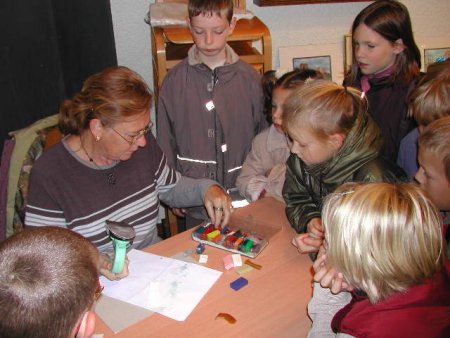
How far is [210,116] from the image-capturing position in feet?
6.95

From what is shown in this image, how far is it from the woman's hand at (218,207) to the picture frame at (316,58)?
4.65ft

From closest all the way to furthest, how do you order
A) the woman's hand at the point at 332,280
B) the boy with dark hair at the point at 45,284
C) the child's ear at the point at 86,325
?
the boy with dark hair at the point at 45,284 < the child's ear at the point at 86,325 < the woman's hand at the point at 332,280

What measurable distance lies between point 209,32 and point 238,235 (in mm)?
991

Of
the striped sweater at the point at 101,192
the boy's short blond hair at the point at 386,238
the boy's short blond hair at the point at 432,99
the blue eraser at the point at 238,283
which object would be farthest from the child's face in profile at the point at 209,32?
the boy's short blond hair at the point at 386,238

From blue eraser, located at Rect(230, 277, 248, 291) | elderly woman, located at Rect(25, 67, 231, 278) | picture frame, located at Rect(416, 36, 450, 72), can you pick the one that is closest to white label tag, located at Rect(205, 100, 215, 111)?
elderly woman, located at Rect(25, 67, 231, 278)

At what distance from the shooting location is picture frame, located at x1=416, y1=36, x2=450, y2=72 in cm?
300

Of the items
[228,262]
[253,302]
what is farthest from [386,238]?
[228,262]

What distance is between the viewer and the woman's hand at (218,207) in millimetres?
1560

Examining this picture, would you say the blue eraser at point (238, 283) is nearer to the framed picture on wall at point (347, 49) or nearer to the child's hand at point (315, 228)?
the child's hand at point (315, 228)

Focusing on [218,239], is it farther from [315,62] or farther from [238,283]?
[315,62]

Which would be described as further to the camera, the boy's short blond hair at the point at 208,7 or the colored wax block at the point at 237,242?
the boy's short blond hair at the point at 208,7

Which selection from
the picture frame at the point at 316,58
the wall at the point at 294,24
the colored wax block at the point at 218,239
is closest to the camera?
the colored wax block at the point at 218,239

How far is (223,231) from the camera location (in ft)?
5.00

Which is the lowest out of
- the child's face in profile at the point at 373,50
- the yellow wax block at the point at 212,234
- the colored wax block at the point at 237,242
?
the colored wax block at the point at 237,242
